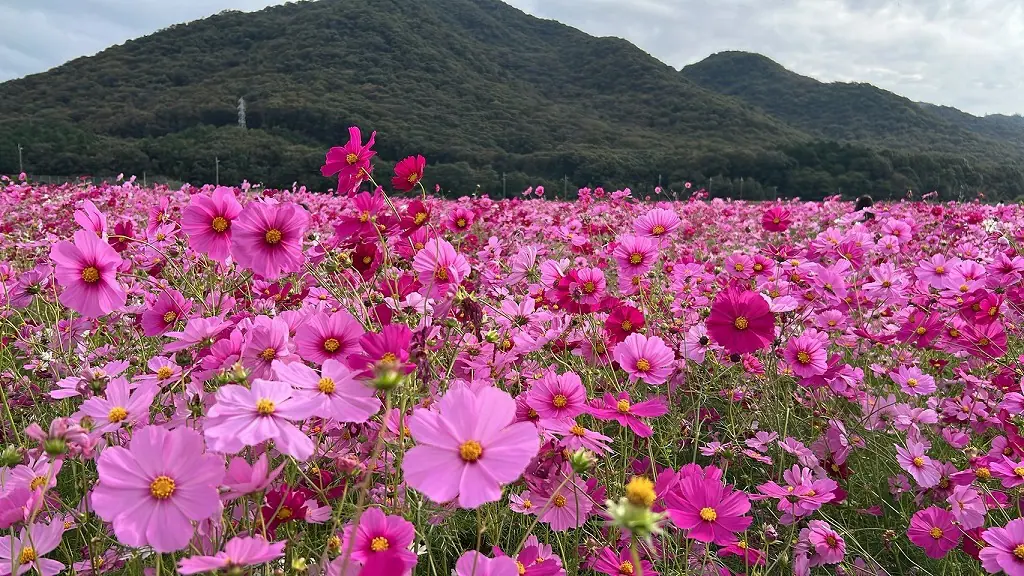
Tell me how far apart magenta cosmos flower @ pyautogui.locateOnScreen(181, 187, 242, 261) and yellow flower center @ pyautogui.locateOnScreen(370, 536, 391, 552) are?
1.86 ft

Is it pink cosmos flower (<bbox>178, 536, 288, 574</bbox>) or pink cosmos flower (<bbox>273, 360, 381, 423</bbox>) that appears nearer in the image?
pink cosmos flower (<bbox>178, 536, 288, 574</bbox>)

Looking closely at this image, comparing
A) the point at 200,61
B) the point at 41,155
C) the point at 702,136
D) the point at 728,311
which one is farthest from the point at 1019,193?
the point at 200,61

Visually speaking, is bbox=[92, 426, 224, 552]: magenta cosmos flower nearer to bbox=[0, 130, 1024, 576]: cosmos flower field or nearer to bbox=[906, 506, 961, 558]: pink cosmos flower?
bbox=[0, 130, 1024, 576]: cosmos flower field

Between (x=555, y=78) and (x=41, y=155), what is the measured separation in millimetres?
42142

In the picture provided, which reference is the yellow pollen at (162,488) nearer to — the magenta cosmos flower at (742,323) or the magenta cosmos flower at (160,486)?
the magenta cosmos flower at (160,486)

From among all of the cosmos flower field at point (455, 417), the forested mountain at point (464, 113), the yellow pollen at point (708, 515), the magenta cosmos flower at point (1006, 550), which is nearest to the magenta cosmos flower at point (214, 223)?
the cosmos flower field at point (455, 417)

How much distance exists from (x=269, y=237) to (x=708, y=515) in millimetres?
816

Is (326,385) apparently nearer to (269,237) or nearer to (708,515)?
(269,237)

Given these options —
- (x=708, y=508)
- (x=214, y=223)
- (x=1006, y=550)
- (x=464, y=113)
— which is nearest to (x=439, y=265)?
(x=214, y=223)

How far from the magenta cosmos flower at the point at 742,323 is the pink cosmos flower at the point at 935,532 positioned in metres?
0.50

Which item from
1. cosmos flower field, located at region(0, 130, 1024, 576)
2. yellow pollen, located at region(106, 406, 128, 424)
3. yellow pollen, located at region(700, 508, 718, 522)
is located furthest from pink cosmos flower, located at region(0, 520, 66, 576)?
yellow pollen, located at region(700, 508, 718, 522)

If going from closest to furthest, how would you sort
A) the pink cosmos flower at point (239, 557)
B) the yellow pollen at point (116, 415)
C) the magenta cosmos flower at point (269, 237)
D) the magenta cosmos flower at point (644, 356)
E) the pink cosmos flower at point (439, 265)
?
the pink cosmos flower at point (239, 557) < the yellow pollen at point (116, 415) < the magenta cosmos flower at point (269, 237) < the pink cosmos flower at point (439, 265) < the magenta cosmos flower at point (644, 356)

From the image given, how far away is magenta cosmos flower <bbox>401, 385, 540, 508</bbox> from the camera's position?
65 cm

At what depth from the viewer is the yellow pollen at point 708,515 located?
92 cm
